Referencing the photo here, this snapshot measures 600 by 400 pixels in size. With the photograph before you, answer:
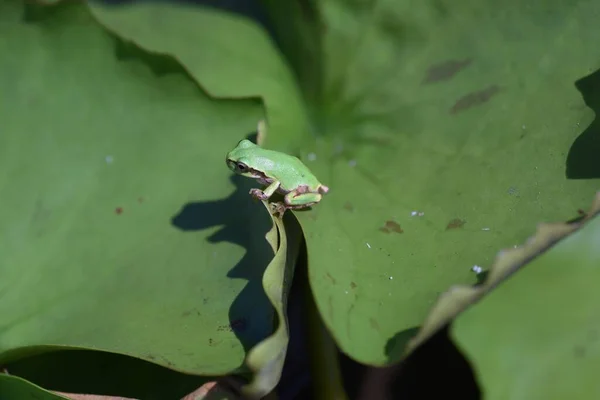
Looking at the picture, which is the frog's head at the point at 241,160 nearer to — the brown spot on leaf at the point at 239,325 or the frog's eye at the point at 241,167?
the frog's eye at the point at 241,167

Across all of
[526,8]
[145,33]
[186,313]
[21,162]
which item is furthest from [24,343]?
[526,8]

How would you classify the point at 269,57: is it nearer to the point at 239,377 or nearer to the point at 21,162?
the point at 21,162

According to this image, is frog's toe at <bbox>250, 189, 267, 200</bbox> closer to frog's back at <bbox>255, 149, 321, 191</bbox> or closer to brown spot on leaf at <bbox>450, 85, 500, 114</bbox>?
frog's back at <bbox>255, 149, 321, 191</bbox>

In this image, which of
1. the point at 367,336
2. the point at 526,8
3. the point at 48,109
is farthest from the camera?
the point at 48,109

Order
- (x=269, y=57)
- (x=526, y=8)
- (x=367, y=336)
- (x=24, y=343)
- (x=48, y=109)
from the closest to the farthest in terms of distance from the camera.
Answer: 1. (x=367, y=336)
2. (x=24, y=343)
3. (x=526, y=8)
4. (x=48, y=109)
5. (x=269, y=57)

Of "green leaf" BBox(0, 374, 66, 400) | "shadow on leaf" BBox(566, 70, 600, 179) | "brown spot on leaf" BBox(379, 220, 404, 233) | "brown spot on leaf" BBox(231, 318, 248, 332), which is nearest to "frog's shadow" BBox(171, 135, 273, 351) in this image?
"brown spot on leaf" BBox(231, 318, 248, 332)
